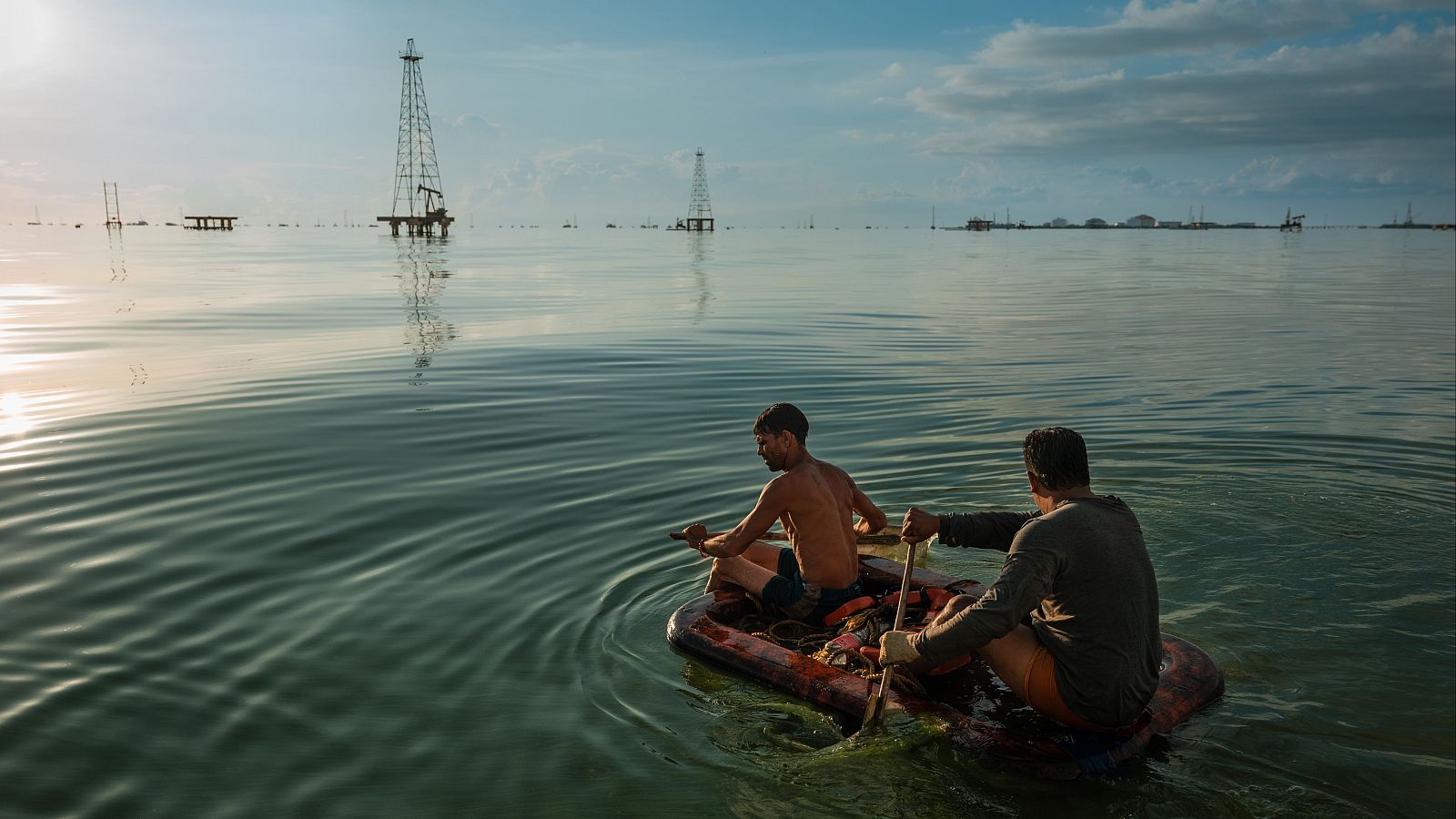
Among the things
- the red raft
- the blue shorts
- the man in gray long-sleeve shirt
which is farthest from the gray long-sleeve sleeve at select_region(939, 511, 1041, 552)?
the blue shorts

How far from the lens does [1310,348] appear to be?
2311 cm

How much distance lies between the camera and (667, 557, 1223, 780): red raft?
564 centimetres

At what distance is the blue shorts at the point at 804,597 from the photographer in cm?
756

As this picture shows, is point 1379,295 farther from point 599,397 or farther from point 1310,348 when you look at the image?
point 599,397

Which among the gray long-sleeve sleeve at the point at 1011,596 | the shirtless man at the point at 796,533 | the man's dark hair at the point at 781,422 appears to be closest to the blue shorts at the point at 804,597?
the shirtless man at the point at 796,533

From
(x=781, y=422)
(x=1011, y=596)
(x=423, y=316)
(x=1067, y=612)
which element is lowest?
(x=1067, y=612)

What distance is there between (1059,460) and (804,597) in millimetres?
A: 2943

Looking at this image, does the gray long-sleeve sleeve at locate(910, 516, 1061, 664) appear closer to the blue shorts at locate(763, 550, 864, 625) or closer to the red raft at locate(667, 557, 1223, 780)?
the red raft at locate(667, 557, 1223, 780)

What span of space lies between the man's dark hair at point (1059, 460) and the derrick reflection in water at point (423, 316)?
1470 centimetres

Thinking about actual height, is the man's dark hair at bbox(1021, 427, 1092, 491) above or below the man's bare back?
above

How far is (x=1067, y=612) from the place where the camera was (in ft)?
17.5

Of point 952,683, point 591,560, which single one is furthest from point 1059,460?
point 591,560

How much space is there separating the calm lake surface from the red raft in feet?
0.41

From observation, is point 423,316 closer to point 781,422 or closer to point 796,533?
point 796,533
